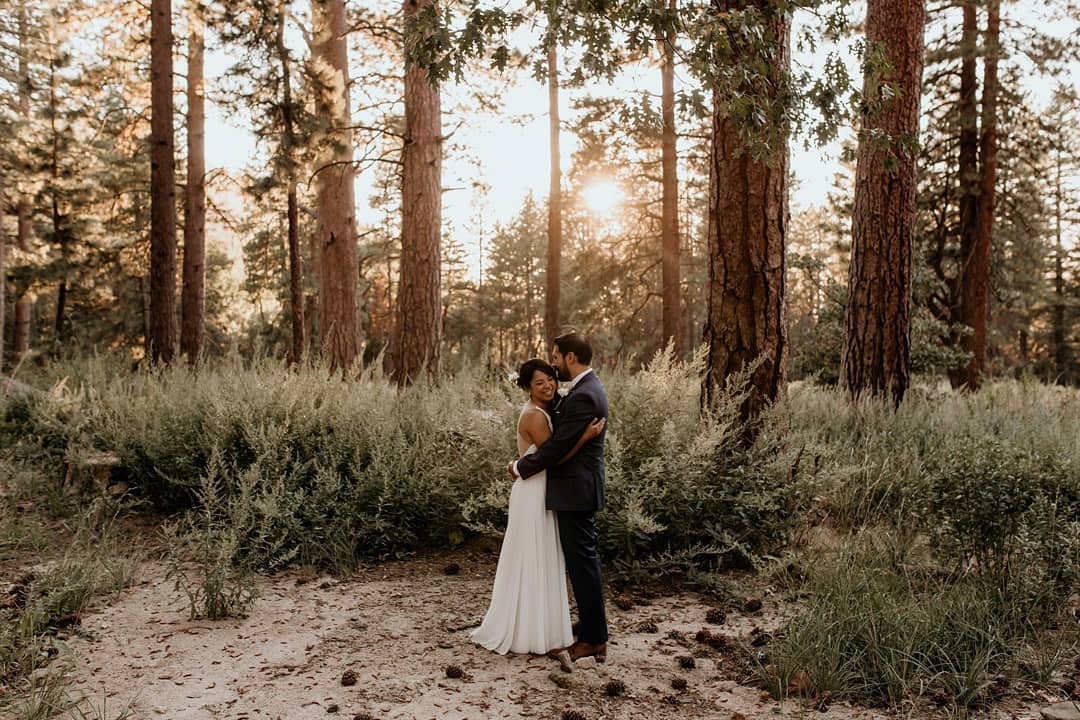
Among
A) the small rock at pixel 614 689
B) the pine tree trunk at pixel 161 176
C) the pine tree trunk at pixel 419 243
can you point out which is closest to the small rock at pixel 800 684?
the small rock at pixel 614 689

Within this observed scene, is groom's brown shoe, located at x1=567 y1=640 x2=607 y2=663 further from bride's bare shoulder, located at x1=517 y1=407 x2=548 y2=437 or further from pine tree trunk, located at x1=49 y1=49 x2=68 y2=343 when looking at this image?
pine tree trunk, located at x1=49 y1=49 x2=68 y2=343

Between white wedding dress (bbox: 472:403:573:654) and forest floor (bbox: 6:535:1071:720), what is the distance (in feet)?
0.41

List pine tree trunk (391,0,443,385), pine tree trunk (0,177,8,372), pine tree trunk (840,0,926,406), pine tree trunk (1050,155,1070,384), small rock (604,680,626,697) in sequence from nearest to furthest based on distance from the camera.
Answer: small rock (604,680,626,697), pine tree trunk (840,0,926,406), pine tree trunk (391,0,443,385), pine tree trunk (0,177,8,372), pine tree trunk (1050,155,1070,384)

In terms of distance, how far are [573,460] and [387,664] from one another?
1.58 metres

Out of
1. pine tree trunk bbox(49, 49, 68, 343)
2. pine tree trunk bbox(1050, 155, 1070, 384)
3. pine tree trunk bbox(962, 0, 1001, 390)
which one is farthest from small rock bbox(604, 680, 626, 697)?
pine tree trunk bbox(1050, 155, 1070, 384)

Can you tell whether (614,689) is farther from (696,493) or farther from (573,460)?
(696,493)

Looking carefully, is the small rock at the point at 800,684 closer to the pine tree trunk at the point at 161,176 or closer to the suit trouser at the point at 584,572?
the suit trouser at the point at 584,572

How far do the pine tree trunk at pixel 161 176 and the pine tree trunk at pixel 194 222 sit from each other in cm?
348

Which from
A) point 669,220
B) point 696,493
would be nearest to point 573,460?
point 696,493

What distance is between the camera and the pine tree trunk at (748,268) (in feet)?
19.5

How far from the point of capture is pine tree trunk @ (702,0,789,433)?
19.5ft

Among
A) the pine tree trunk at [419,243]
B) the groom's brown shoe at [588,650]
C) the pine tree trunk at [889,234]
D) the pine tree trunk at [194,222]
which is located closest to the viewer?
the groom's brown shoe at [588,650]

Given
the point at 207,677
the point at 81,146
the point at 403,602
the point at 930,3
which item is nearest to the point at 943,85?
the point at 930,3

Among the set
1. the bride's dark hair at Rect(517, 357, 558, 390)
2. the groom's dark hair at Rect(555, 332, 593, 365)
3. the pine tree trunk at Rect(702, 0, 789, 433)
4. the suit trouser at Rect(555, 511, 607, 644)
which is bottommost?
the suit trouser at Rect(555, 511, 607, 644)
